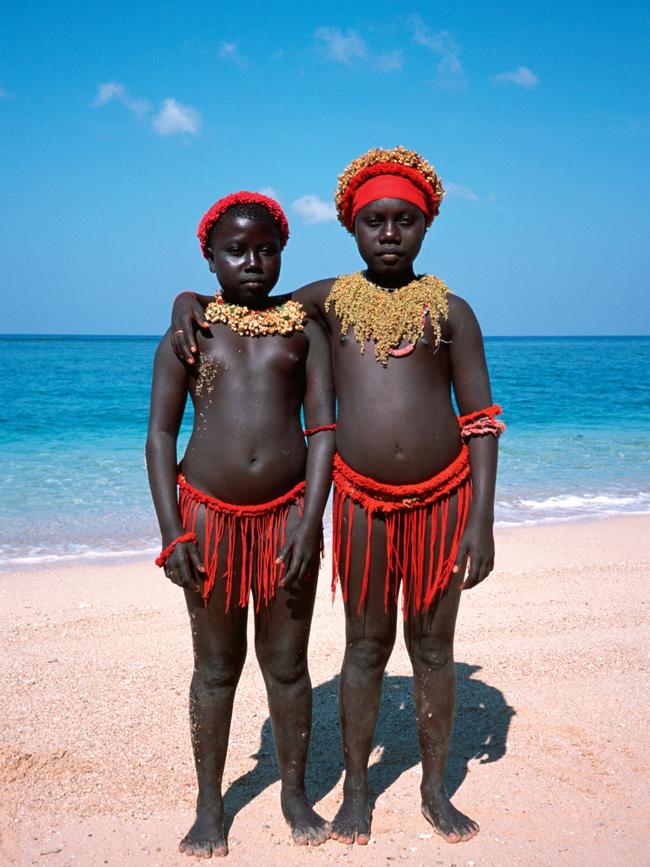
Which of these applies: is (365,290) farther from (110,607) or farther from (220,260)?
(110,607)

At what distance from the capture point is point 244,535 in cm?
282

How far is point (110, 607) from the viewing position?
527 cm

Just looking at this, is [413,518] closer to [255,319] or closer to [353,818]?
[255,319]

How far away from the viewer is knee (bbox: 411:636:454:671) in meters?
2.96

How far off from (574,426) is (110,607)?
13862 millimetres

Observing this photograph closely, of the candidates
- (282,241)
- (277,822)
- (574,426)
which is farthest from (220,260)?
(574,426)

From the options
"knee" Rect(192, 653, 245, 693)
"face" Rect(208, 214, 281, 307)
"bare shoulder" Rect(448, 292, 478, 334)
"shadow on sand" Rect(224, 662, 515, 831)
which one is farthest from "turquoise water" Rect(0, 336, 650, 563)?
"bare shoulder" Rect(448, 292, 478, 334)

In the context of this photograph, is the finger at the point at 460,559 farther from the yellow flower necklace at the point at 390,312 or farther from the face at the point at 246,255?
the face at the point at 246,255

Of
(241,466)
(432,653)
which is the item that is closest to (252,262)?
(241,466)

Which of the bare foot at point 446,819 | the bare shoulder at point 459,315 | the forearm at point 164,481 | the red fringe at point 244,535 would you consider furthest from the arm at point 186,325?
the bare foot at point 446,819

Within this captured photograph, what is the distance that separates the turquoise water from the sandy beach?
6.53ft

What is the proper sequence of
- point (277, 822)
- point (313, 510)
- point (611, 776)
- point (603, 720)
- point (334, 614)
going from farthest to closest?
point (334, 614), point (603, 720), point (611, 776), point (277, 822), point (313, 510)

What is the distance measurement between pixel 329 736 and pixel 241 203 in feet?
7.88

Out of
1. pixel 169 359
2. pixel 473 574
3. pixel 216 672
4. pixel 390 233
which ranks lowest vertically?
pixel 216 672
